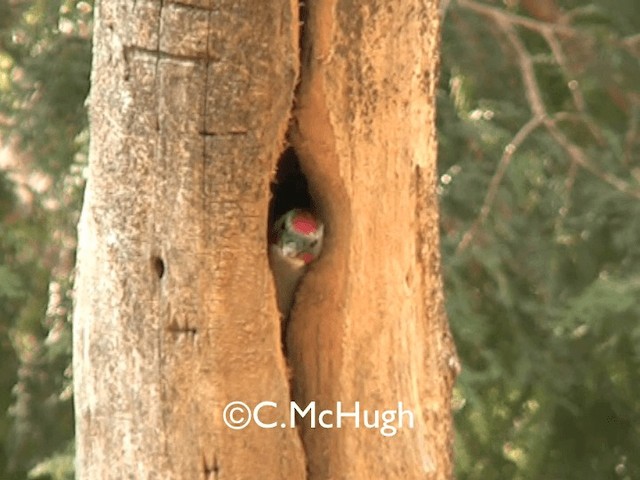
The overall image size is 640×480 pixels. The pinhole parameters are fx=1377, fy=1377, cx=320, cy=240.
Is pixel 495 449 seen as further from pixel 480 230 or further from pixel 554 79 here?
pixel 554 79

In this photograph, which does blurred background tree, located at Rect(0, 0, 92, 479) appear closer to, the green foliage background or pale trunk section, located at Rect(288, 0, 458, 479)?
the green foliage background

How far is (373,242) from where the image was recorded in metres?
2.09

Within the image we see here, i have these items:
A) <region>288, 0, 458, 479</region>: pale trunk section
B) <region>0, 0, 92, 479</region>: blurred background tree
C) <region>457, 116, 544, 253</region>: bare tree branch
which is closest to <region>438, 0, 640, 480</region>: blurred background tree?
<region>457, 116, 544, 253</region>: bare tree branch

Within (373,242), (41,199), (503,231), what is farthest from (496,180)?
(373,242)

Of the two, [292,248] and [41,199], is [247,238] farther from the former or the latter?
[41,199]

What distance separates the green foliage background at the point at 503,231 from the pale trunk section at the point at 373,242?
1.48 metres

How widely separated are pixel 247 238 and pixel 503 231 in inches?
77.7

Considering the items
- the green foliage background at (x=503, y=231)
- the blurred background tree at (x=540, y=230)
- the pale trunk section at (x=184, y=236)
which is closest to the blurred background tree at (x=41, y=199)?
the green foliage background at (x=503, y=231)

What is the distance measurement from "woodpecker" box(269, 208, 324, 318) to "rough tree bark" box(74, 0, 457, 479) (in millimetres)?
24

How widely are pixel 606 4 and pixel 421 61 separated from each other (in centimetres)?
220

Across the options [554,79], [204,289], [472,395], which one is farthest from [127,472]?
[554,79]

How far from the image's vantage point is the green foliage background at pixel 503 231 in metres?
3.73

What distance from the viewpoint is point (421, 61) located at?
2.07 metres

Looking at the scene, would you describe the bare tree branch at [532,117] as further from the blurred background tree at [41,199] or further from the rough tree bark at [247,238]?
the rough tree bark at [247,238]
